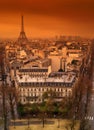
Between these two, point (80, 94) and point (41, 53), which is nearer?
point (80, 94)

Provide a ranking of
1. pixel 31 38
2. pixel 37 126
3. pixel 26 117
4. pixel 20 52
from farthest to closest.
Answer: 1. pixel 20 52
2. pixel 31 38
3. pixel 26 117
4. pixel 37 126

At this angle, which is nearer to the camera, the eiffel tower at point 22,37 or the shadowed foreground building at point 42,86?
the eiffel tower at point 22,37

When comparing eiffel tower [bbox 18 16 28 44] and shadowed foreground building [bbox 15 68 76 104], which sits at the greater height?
eiffel tower [bbox 18 16 28 44]

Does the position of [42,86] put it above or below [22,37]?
below

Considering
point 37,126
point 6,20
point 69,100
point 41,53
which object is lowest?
point 37,126

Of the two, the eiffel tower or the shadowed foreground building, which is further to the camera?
the shadowed foreground building

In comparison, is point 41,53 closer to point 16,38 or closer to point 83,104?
point 16,38

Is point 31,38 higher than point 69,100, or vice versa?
point 31,38

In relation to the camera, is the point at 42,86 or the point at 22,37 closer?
the point at 22,37

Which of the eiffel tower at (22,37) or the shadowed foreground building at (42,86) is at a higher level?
the eiffel tower at (22,37)

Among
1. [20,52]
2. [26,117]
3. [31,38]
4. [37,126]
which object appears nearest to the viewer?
[37,126]

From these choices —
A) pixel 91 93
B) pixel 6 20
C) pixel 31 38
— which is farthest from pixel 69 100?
pixel 6 20
